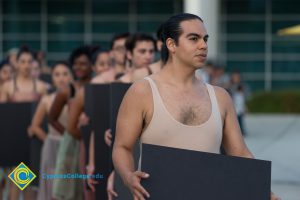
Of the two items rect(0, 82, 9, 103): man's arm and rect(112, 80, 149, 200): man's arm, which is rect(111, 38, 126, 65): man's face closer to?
rect(0, 82, 9, 103): man's arm

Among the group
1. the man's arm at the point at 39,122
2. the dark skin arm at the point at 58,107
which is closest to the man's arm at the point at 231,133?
the dark skin arm at the point at 58,107

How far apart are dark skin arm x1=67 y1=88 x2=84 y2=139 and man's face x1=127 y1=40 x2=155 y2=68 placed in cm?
61

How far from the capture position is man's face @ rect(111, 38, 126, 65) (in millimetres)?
7782

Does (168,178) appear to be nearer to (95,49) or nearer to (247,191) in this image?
(247,191)

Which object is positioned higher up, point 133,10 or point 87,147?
point 133,10

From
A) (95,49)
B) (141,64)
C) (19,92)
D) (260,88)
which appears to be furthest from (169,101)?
(260,88)

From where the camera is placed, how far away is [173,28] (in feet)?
13.9

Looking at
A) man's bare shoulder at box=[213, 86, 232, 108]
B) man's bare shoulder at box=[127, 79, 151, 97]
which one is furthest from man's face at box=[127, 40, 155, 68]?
man's bare shoulder at box=[127, 79, 151, 97]

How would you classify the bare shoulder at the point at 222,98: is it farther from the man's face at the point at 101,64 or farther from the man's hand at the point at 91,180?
the man's face at the point at 101,64

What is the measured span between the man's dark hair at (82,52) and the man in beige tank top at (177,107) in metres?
3.40

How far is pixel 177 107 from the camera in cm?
415

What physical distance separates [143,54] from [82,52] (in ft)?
3.96

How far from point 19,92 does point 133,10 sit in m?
23.8

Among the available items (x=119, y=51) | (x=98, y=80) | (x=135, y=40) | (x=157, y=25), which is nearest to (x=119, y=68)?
(x=119, y=51)
